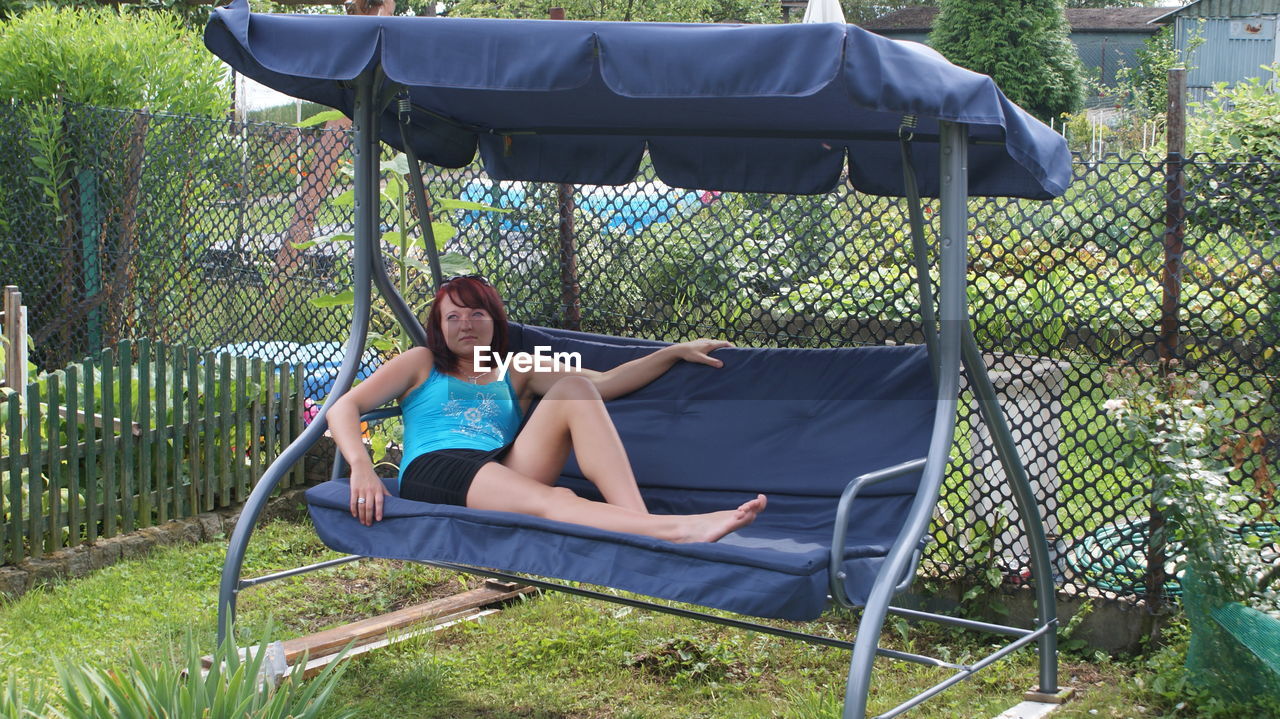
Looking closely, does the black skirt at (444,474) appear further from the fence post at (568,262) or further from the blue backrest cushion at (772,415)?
the fence post at (568,262)

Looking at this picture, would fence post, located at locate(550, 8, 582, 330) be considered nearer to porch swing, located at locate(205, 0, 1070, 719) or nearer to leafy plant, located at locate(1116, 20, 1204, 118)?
porch swing, located at locate(205, 0, 1070, 719)

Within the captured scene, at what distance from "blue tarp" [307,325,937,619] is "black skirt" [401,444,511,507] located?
149mm

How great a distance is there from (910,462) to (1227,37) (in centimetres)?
2727

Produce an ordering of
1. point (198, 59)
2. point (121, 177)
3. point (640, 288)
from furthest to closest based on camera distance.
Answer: point (198, 59) → point (121, 177) → point (640, 288)

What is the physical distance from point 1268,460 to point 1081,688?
3.16 ft

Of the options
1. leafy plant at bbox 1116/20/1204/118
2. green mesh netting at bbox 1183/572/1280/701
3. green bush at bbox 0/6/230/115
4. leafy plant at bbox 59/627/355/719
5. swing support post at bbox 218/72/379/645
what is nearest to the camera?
leafy plant at bbox 59/627/355/719

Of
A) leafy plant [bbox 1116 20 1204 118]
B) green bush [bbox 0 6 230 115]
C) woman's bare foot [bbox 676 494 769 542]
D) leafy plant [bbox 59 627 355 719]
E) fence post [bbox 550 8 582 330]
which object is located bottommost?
leafy plant [bbox 59 627 355 719]

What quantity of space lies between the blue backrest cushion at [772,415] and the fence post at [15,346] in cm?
237

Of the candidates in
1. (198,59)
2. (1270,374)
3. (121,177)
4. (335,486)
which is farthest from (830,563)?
(198,59)

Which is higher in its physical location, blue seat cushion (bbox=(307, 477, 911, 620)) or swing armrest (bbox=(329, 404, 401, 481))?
swing armrest (bbox=(329, 404, 401, 481))

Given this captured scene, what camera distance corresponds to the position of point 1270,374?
3893 millimetres

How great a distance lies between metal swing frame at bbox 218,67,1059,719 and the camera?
2994mm

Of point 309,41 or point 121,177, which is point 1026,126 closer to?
point 309,41

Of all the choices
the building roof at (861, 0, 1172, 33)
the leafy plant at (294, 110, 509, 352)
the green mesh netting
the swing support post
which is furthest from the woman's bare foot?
the building roof at (861, 0, 1172, 33)
